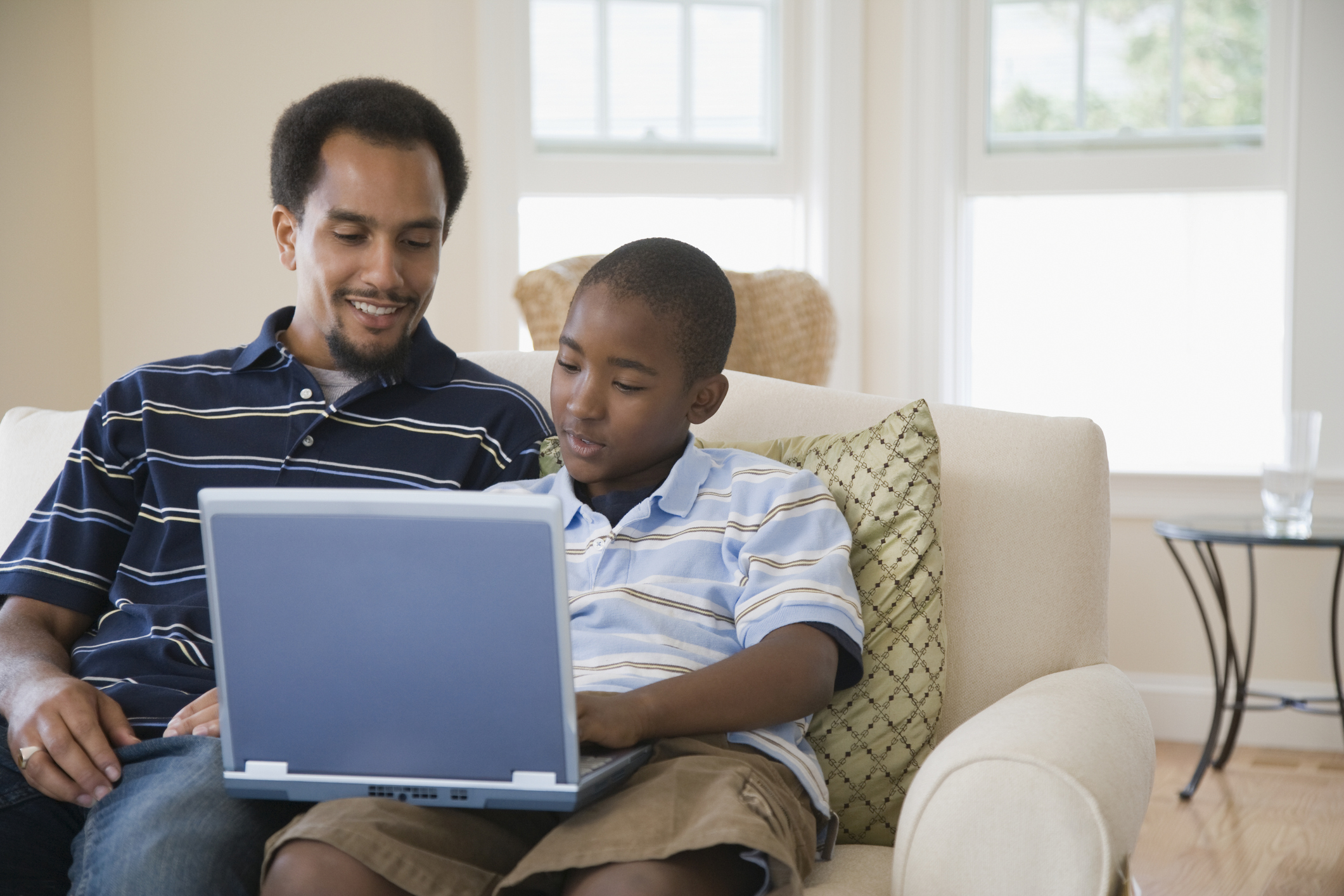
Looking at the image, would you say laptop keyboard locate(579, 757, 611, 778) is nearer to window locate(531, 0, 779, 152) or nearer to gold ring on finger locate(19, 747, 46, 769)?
gold ring on finger locate(19, 747, 46, 769)

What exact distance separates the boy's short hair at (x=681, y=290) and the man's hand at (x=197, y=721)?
0.58m

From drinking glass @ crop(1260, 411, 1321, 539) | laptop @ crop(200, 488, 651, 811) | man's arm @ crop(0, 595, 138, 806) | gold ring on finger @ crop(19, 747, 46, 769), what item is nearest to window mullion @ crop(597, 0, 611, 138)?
drinking glass @ crop(1260, 411, 1321, 539)

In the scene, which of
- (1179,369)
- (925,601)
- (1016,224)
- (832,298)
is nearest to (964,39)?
(1016,224)

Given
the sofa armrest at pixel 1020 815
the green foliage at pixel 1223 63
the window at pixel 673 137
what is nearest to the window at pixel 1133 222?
Answer: the green foliage at pixel 1223 63

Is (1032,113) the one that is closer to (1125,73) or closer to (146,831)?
(1125,73)

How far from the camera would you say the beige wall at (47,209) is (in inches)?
113

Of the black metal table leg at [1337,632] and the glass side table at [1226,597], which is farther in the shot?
the black metal table leg at [1337,632]

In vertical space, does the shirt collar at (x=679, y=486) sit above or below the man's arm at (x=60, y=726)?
above

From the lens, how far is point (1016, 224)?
3.31m

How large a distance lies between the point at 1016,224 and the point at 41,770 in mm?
2873

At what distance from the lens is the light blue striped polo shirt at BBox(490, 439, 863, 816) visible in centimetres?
111

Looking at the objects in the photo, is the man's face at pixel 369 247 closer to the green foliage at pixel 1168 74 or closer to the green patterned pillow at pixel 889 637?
the green patterned pillow at pixel 889 637

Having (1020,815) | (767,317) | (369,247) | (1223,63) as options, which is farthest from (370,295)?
(1223,63)

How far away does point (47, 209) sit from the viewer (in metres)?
3.00
